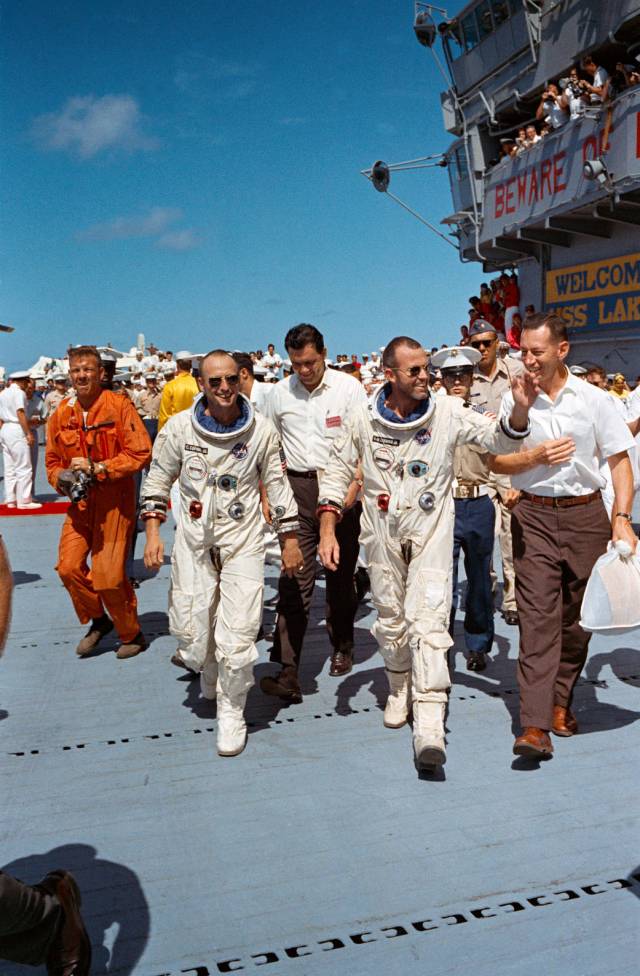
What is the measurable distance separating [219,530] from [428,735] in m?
1.49

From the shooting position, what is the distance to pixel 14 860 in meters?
3.15

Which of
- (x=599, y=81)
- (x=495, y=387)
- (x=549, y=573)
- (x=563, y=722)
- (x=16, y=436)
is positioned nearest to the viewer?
(x=549, y=573)

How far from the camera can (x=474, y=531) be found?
17.2ft

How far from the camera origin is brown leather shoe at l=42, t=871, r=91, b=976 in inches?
92.4

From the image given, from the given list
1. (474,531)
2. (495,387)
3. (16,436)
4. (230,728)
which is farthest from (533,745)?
(16,436)

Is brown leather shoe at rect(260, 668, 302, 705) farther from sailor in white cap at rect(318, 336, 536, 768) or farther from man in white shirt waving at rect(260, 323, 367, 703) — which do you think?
sailor in white cap at rect(318, 336, 536, 768)

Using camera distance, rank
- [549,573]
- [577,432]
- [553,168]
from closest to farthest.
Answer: [577,432], [549,573], [553,168]

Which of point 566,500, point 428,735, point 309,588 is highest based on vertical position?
point 566,500

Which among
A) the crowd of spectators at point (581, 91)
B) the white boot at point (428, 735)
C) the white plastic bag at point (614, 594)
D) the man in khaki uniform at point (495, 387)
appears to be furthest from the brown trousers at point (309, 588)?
the crowd of spectators at point (581, 91)

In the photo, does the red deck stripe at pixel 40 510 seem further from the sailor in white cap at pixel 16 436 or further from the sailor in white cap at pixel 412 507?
the sailor in white cap at pixel 412 507

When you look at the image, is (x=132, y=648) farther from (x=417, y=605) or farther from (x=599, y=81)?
(x=599, y=81)

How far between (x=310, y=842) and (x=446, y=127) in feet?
84.4

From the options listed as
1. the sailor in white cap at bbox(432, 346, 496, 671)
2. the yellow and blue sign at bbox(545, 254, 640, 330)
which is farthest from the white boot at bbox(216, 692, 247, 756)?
the yellow and blue sign at bbox(545, 254, 640, 330)

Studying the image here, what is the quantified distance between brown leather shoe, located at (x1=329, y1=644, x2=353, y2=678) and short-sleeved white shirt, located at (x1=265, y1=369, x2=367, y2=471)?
47.9 inches
